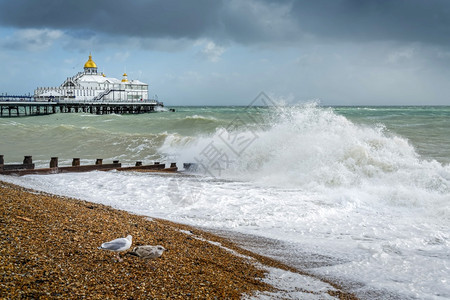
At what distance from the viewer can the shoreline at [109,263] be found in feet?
11.3

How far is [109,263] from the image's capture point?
158 inches

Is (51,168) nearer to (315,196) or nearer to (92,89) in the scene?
(315,196)

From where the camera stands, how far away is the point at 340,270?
518cm

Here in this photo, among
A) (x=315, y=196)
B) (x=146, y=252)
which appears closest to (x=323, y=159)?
(x=315, y=196)

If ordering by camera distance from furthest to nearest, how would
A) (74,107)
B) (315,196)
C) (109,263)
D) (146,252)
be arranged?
(74,107), (315,196), (146,252), (109,263)

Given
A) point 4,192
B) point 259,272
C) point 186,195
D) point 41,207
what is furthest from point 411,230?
point 4,192

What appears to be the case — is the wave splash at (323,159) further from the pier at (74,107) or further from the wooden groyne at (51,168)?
the pier at (74,107)

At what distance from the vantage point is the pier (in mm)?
→ 59219

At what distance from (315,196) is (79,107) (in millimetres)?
65010

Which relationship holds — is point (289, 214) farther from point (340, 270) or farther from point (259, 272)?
point (259, 272)

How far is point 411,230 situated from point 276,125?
8448 millimetres

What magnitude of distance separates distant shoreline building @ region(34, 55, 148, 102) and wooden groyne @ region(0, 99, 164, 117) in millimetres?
1610

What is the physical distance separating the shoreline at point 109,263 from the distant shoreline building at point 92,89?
224 ft

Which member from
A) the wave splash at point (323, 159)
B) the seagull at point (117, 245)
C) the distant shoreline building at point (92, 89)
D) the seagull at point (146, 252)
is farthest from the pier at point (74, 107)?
the seagull at point (146, 252)
